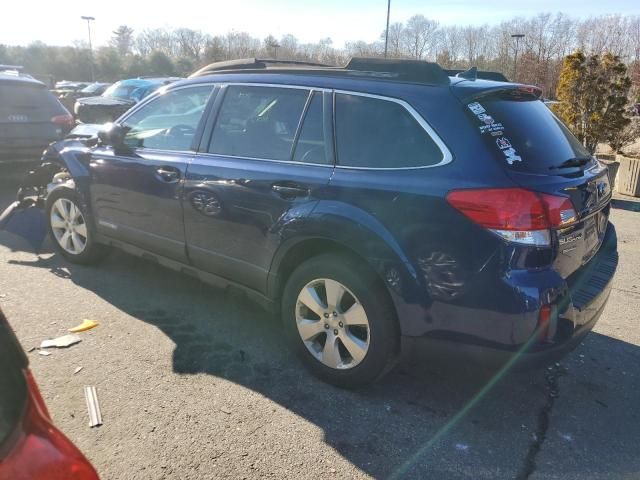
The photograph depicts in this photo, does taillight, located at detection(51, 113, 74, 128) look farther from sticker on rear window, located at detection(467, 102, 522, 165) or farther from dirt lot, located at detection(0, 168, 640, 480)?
sticker on rear window, located at detection(467, 102, 522, 165)

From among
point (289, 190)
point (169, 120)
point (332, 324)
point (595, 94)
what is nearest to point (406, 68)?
point (289, 190)

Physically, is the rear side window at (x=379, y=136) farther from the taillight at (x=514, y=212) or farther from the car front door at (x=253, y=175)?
the taillight at (x=514, y=212)

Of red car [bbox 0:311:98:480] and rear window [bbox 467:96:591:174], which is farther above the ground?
rear window [bbox 467:96:591:174]

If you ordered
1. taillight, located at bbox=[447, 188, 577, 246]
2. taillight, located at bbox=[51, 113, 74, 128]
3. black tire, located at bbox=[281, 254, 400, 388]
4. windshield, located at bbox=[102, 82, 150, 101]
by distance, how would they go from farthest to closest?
windshield, located at bbox=[102, 82, 150, 101]
taillight, located at bbox=[51, 113, 74, 128]
black tire, located at bbox=[281, 254, 400, 388]
taillight, located at bbox=[447, 188, 577, 246]

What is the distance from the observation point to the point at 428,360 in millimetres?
2918

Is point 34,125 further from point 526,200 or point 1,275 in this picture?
point 526,200

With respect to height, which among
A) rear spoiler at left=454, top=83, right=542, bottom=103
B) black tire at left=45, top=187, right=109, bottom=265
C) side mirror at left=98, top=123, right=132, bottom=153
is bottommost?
black tire at left=45, top=187, right=109, bottom=265

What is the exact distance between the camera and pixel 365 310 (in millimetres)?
2977

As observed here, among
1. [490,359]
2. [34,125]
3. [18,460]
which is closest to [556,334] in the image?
[490,359]

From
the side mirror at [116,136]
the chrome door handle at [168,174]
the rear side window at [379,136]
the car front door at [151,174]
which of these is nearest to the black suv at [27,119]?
the car front door at [151,174]

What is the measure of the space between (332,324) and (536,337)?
112 centimetres

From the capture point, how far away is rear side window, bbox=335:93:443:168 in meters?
2.81

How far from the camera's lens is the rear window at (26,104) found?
7.43m

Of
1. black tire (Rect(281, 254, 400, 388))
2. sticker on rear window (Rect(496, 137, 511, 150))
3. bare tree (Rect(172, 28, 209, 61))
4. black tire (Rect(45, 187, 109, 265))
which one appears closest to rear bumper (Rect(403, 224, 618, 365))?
black tire (Rect(281, 254, 400, 388))
